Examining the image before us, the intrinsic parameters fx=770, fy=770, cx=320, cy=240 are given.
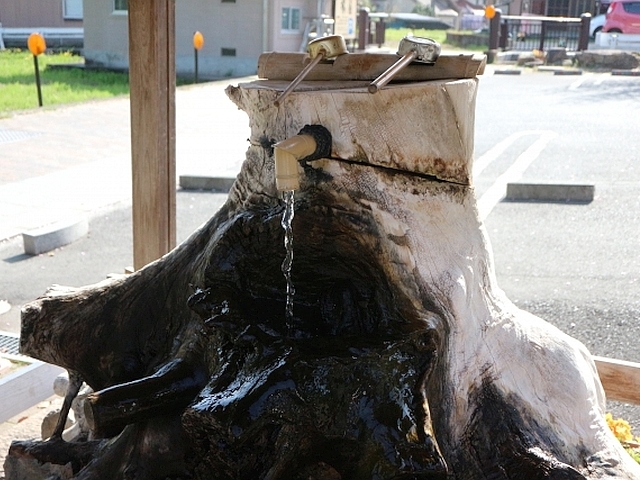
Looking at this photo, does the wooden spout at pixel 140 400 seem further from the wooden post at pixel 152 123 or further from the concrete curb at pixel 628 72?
the concrete curb at pixel 628 72

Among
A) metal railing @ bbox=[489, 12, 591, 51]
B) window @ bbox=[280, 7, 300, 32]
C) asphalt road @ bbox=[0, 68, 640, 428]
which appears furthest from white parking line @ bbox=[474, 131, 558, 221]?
metal railing @ bbox=[489, 12, 591, 51]

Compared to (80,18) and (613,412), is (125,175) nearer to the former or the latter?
(613,412)

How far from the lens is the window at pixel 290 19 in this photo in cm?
2072

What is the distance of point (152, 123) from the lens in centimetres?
346

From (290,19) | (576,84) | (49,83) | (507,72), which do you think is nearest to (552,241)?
(49,83)

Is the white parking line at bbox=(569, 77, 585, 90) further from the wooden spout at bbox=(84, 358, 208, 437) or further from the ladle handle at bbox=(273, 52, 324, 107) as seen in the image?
the wooden spout at bbox=(84, 358, 208, 437)

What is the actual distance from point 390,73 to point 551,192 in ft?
21.4

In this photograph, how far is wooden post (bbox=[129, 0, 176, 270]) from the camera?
337 cm

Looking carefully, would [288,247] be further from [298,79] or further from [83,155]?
[83,155]

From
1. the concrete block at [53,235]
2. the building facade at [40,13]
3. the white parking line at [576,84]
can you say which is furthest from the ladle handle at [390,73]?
the building facade at [40,13]

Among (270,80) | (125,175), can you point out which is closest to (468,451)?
(270,80)

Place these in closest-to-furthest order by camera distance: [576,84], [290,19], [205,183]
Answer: [205,183]
[576,84]
[290,19]

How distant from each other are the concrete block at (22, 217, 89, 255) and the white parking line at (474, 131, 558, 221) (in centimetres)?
341

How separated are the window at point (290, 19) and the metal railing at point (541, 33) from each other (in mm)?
6332
